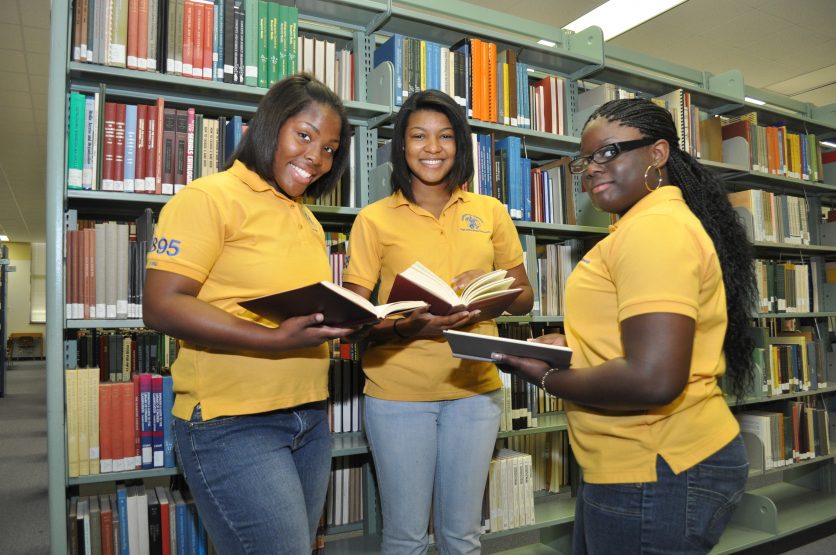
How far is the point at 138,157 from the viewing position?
2002mm

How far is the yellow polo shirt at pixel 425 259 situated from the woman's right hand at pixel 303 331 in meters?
0.52

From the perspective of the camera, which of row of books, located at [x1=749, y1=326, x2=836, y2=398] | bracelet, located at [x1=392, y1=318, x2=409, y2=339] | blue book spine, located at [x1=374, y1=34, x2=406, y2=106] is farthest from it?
row of books, located at [x1=749, y1=326, x2=836, y2=398]

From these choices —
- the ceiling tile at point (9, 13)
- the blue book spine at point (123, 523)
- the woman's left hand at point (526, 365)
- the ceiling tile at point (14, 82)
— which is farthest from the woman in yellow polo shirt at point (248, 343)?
the ceiling tile at point (14, 82)

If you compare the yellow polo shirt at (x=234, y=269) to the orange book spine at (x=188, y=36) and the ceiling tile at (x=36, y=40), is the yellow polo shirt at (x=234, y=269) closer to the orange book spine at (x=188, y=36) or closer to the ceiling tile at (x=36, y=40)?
the orange book spine at (x=188, y=36)

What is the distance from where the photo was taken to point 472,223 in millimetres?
1851

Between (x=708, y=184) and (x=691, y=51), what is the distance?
5.39m

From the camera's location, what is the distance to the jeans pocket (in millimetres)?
1020

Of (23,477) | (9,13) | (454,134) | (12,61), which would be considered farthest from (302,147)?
(12,61)

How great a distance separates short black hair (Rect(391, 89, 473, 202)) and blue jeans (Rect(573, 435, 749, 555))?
1.09 meters

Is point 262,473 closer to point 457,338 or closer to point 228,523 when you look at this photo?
point 228,523

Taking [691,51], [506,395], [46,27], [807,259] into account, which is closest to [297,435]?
[506,395]

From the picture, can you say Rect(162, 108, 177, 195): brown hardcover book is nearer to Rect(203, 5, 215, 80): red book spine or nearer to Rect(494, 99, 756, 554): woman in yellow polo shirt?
Rect(203, 5, 215, 80): red book spine

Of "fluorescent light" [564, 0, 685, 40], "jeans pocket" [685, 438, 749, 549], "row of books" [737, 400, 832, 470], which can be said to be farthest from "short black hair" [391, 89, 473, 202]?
"fluorescent light" [564, 0, 685, 40]

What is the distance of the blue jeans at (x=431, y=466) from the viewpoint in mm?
1614
